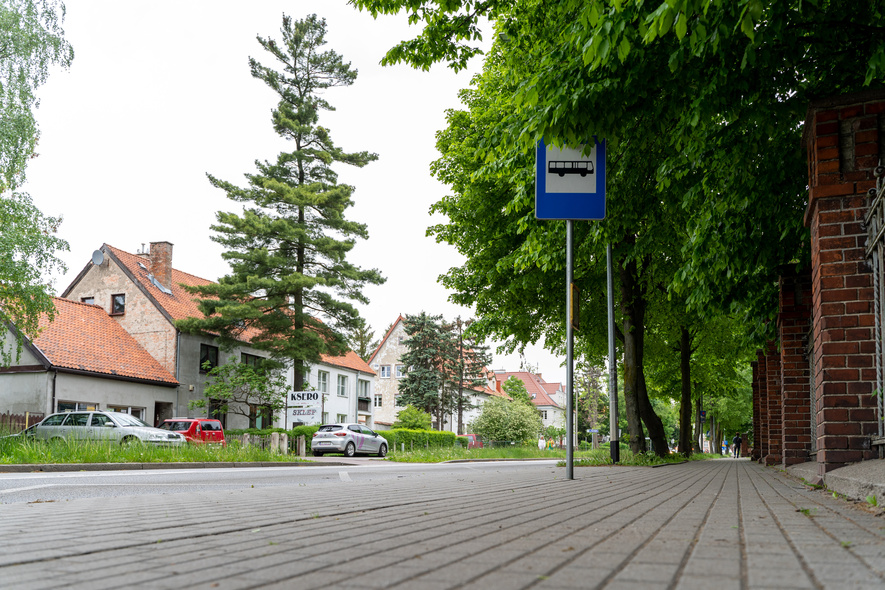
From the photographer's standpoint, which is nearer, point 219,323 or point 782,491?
point 782,491

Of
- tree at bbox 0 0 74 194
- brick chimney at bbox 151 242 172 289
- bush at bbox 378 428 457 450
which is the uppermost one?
tree at bbox 0 0 74 194

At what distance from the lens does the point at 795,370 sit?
1117 centimetres

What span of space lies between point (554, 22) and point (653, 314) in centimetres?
1422

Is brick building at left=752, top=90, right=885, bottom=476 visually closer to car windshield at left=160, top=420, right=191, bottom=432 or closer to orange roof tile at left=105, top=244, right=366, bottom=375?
car windshield at left=160, top=420, right=191, bottom=432

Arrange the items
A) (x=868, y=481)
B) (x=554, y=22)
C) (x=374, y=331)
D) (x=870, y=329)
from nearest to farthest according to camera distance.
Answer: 1. (x=868, y=481)
2. (x=870, y=329)
3. (x=554, y=22)
4. (x=374, y=331)

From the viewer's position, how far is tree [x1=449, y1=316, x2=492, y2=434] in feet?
222

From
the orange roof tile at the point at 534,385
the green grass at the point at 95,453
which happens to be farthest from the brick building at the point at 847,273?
the orange roof tile at the point at 534,385

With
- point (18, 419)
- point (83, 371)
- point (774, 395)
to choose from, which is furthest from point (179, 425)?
point (774, 395)

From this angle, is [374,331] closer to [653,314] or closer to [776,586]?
[653,314]

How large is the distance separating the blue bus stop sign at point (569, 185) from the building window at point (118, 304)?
3683 centimetres

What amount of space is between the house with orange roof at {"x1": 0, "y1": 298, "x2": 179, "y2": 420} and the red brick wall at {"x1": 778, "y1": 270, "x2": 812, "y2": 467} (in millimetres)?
26788

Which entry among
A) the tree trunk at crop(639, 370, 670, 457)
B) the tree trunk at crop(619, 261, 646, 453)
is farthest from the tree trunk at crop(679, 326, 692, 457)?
the tree trunk at crop(619, 261, 646, 453)

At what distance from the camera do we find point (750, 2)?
483 centimetres

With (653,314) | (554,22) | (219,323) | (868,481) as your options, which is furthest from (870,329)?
(219,323)
